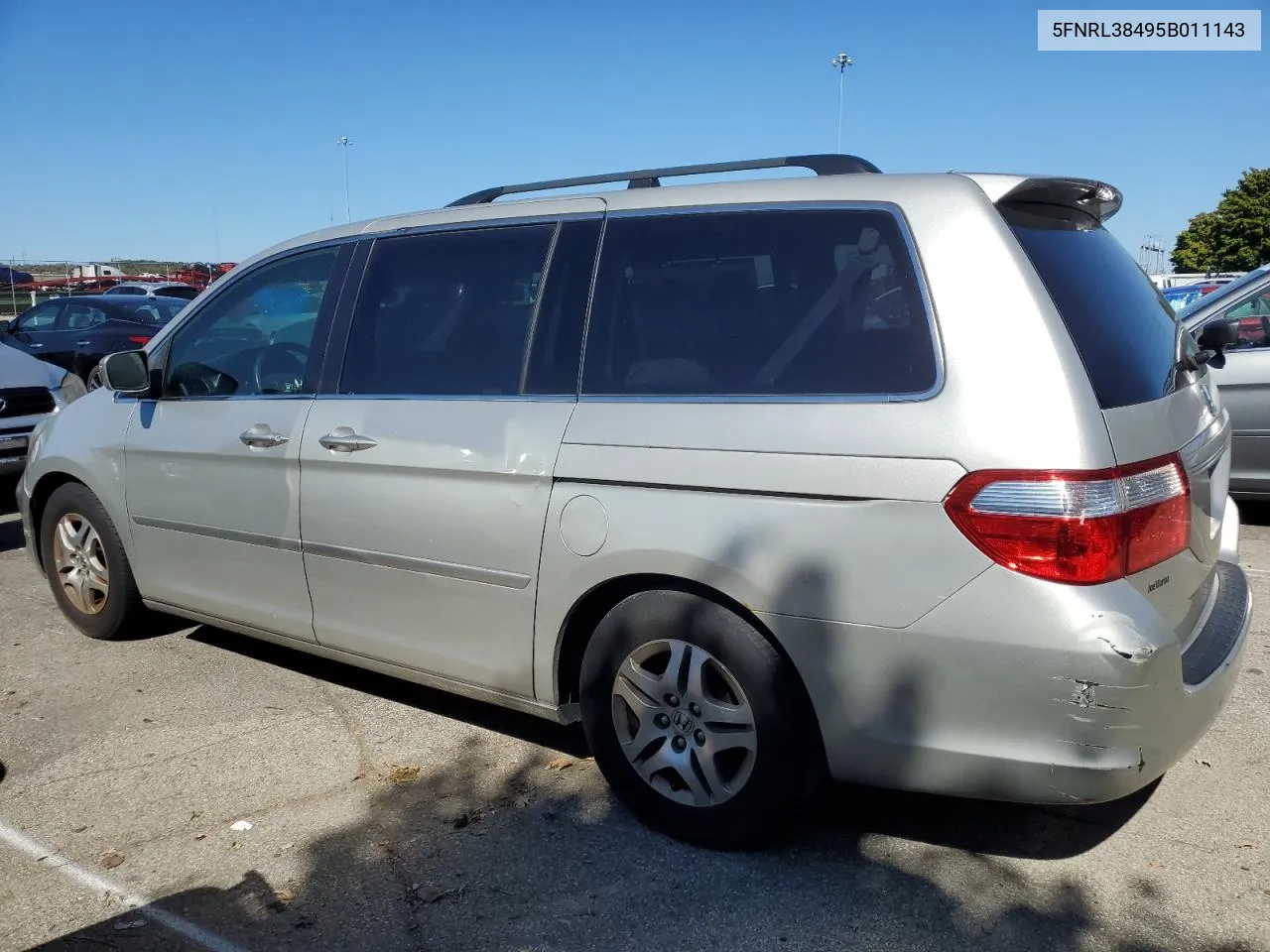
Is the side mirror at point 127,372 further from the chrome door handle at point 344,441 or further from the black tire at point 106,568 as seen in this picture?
the chrome door handle at point 344,441

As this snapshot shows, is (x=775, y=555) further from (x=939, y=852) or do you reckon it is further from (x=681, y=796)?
(x=939, y=852)

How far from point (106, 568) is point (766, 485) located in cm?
346

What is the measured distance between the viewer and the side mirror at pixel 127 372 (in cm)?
445

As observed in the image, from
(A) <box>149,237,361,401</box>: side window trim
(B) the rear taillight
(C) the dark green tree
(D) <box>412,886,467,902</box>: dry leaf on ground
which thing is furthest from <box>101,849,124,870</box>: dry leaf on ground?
(C) the dark green tree

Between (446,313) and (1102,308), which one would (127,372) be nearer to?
(446,313)

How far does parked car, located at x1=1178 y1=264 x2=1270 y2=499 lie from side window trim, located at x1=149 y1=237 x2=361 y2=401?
525 centimetres

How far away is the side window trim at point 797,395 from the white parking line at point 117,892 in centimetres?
178

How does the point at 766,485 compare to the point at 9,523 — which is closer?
the point at 766,485

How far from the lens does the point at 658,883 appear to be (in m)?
2.94

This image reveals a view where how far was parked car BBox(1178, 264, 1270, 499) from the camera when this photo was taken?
6617 mm

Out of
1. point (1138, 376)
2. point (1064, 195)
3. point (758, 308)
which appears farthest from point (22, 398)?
point (1138, 376)

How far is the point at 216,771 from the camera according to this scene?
370 centimetres

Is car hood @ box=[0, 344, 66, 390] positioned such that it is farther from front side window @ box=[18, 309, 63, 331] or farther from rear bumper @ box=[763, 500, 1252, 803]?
rear bumper @ box=[763, 500, 1252, 803]

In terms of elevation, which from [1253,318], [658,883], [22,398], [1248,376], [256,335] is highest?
[256,335]
